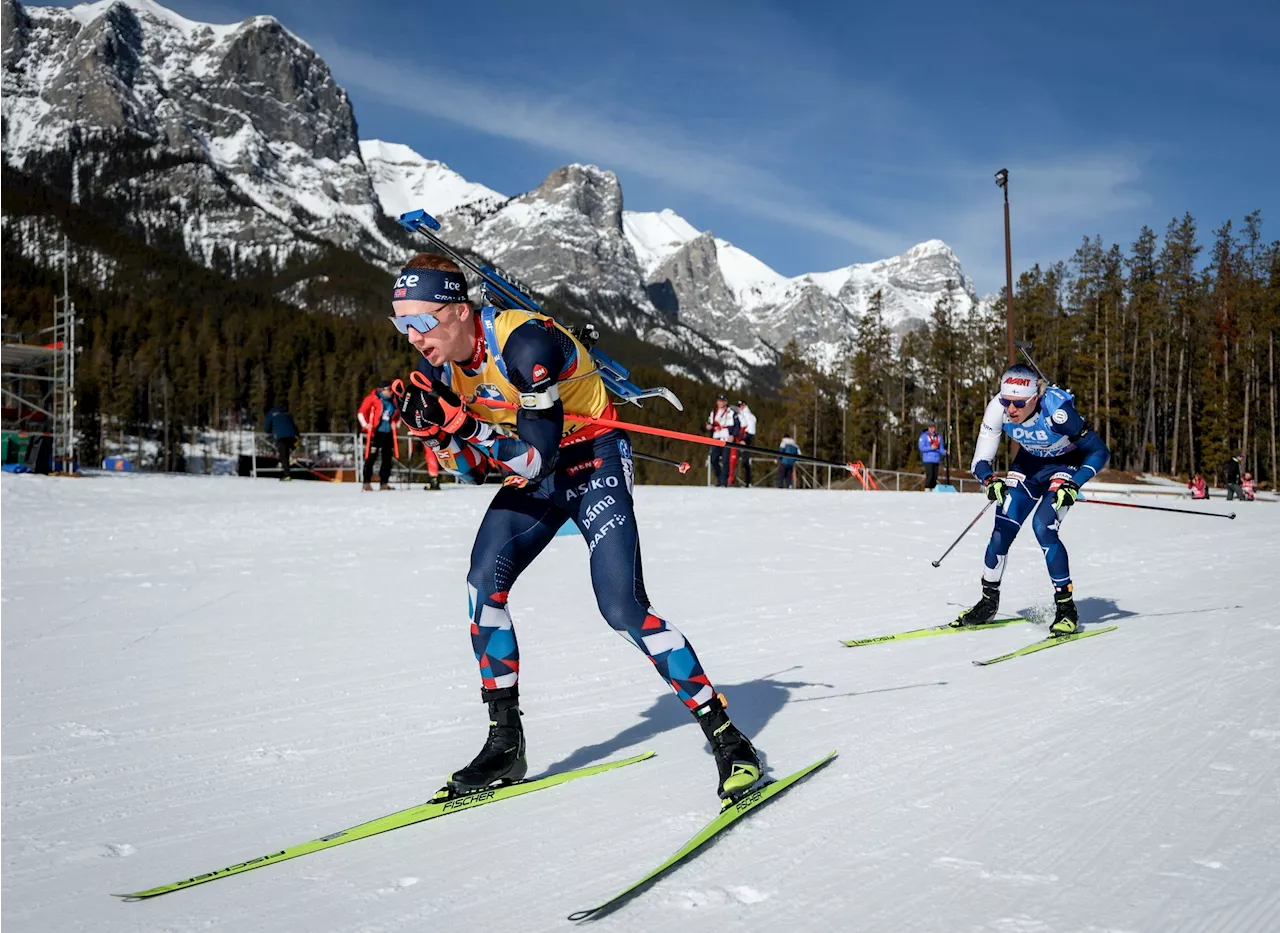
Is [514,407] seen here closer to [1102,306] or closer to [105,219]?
[1102,306]

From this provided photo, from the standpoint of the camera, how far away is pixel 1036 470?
744cm

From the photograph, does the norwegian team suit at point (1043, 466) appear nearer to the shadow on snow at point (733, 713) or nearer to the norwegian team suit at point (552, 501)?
the shadow on snow at point (733, 713)

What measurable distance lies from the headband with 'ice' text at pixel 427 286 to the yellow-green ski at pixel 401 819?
1.90 m

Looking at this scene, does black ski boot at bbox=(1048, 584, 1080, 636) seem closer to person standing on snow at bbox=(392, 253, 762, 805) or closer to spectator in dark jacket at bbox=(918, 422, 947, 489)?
person standing on snow at bbox=(392, 253, 762, 805)

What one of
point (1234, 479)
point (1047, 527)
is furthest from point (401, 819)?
point (1234, 479)

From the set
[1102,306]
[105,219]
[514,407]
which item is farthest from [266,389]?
[514,407]

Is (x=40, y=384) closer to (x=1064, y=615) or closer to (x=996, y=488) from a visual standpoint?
(x=996, y=488)

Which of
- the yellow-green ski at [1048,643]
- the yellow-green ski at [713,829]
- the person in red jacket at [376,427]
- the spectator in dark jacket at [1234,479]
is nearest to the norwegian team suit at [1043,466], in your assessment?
the yellow-green ski at [1048,643]

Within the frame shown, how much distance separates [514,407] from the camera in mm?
3629

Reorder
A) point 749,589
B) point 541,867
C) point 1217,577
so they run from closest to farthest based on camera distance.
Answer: point 541,867
point 749,589
point 1217,577

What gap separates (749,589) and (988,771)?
16.7 ft

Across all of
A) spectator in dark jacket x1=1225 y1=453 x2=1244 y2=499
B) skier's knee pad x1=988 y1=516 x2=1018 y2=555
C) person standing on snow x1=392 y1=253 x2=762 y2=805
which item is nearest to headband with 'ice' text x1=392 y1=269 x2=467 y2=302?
person standing on snow x1=392 y1=253 x2=762 y2=805

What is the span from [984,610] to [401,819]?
533 cm

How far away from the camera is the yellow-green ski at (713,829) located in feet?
8.51
